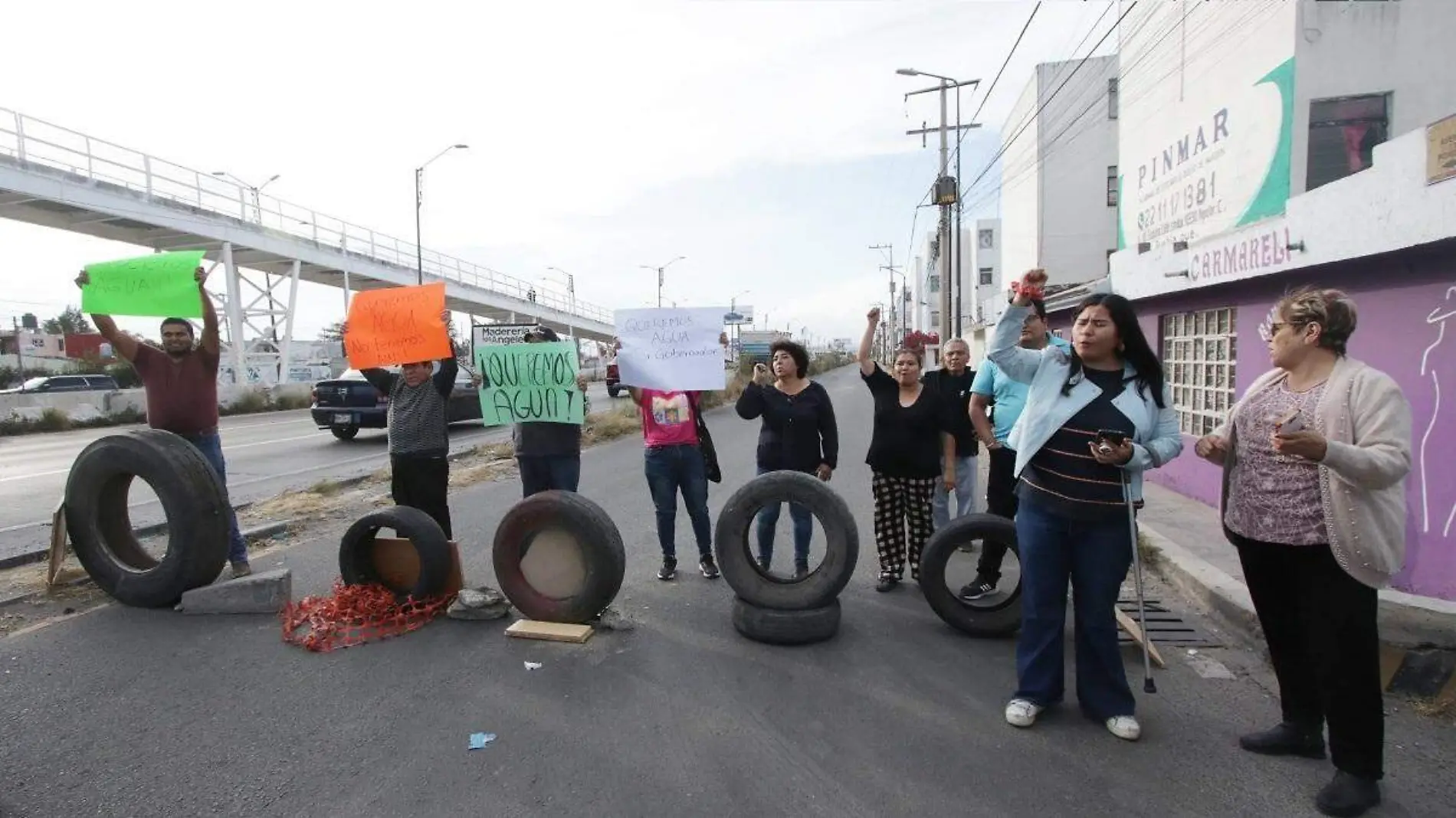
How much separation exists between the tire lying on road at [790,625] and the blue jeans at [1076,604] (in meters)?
1.20

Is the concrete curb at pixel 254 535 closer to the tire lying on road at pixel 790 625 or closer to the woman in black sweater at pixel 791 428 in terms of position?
the woman in black sweater at pixel 791 428

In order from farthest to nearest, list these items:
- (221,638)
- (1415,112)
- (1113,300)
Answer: (1415,112)
(221,638)
(1113,300)

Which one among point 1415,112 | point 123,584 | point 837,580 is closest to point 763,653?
point 837,580

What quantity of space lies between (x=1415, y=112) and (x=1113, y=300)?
15136mm

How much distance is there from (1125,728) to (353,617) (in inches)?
171

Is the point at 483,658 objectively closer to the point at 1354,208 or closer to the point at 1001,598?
the point at 1001,598

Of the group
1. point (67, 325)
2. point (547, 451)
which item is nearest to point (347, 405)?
point (547, 451)

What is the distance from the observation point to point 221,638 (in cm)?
450

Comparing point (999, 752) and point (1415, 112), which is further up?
point (1415, 112)

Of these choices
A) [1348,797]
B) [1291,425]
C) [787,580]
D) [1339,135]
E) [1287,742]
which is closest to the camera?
[1291,425]

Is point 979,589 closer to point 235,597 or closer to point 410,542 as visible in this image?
point 410,542

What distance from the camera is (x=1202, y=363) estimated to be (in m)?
8.69

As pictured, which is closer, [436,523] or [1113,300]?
[1113,300]

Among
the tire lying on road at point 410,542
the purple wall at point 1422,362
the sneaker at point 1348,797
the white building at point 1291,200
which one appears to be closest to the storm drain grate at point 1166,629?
the sneaker at point 1348,797
